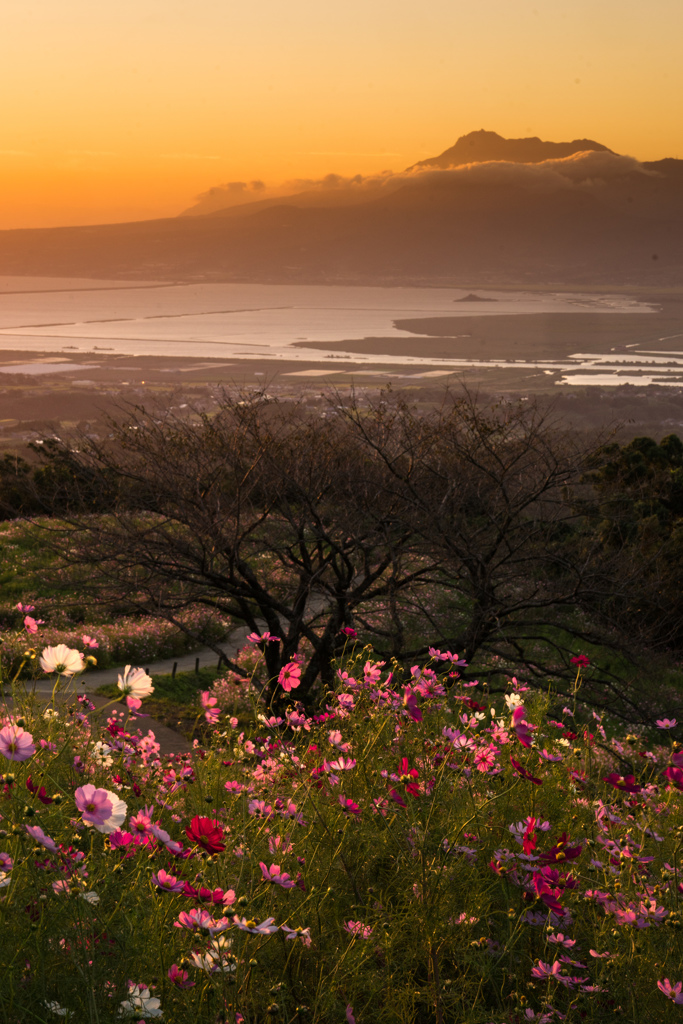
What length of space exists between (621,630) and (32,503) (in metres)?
21.8

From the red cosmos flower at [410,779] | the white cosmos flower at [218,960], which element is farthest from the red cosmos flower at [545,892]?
the white cosmos flower at [218,960]

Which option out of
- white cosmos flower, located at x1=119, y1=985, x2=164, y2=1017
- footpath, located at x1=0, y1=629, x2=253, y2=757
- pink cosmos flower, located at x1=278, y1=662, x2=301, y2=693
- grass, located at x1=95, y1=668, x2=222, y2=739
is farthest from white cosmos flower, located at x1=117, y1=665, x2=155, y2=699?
grass, located at x1=95, y1=668, x2=222, y2=739

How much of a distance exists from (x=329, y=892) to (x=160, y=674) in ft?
35.0

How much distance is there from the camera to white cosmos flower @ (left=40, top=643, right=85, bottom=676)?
2322 mm

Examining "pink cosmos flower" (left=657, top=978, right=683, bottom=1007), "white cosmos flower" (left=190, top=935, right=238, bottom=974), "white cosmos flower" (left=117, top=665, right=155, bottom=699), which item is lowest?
"pink cosmos flower" (left=657, top=978, right=683, bottom=1007)

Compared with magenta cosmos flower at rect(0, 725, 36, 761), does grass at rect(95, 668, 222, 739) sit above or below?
below

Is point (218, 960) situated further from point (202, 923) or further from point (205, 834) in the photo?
point (205, 834)

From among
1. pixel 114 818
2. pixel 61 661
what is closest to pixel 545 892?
pixel 114 818

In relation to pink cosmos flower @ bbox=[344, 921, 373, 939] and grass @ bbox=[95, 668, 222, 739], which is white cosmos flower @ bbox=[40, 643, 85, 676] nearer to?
Result: pink cosmos flower @ bbox=[344, 921, 373, 939]

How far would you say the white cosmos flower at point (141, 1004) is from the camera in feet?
6.70

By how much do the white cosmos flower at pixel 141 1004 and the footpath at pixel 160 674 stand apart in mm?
5260

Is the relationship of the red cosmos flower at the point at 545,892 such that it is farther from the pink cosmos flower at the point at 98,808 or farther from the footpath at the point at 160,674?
the footpath at the point at 160,674

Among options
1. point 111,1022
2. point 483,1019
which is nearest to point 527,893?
point 483,1019

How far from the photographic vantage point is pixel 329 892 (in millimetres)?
3107
